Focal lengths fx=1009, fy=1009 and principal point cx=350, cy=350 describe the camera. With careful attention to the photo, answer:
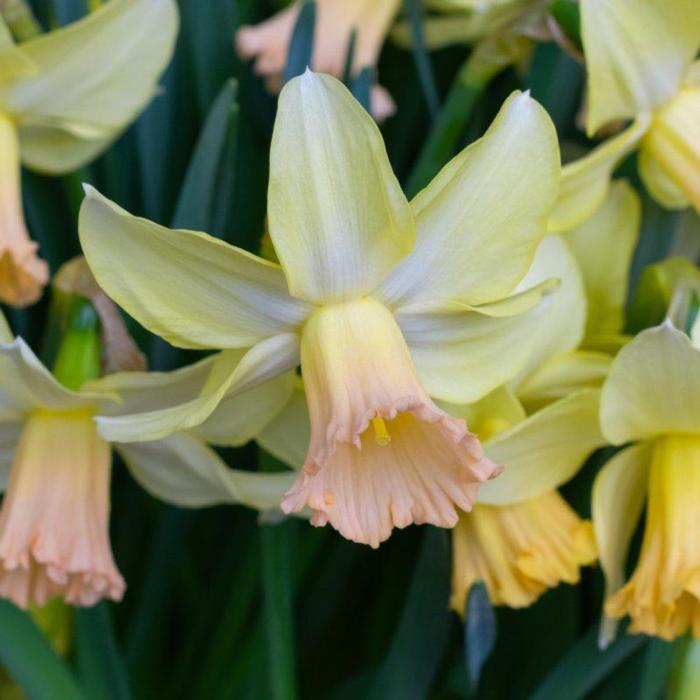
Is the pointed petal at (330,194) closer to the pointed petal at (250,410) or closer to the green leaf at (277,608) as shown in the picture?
the pointed petal at (250,410)

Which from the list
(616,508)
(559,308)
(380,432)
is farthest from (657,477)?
(380,432)

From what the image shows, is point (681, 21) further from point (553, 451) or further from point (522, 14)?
point (553, 451)

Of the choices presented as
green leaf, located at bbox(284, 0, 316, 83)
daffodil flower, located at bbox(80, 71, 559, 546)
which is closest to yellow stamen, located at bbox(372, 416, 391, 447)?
daffodil flower, located at bbox(80, 71, 559, 546)

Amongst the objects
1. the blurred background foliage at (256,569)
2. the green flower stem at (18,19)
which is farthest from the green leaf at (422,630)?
the green flower stem at (18,19)

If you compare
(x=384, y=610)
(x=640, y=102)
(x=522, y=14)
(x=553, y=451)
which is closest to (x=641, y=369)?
(x=553, y=451)

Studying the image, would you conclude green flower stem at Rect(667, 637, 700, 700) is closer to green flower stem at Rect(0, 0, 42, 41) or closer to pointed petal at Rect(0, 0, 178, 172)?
pointed petal at Rect(0, 0, 178, 172)
